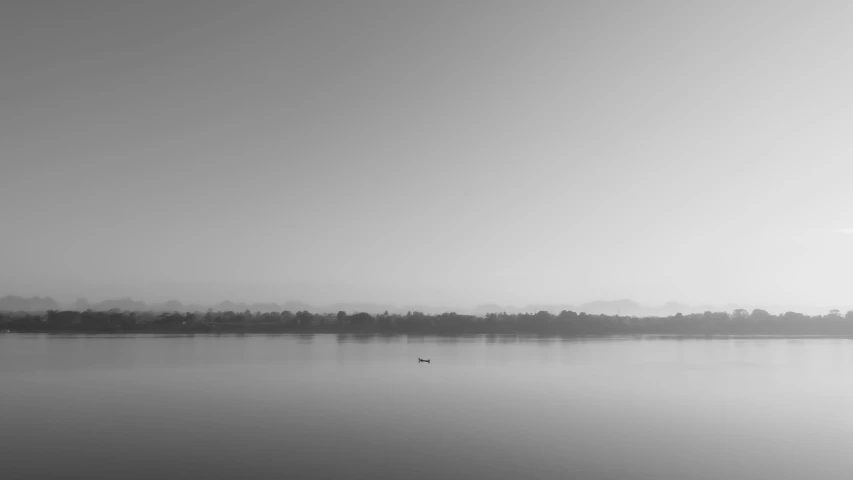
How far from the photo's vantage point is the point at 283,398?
41438 mm

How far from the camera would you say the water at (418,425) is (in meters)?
23.1

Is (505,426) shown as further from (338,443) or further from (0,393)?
(0,393)

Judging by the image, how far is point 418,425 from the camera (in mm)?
31766

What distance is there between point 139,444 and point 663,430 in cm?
2605

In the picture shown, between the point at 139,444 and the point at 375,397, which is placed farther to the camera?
the point at 375,397

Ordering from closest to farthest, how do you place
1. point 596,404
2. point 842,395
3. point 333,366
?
point 596,404 → point 842,395 → point 333,366

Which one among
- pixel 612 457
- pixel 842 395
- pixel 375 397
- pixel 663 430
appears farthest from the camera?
pixel 842 395

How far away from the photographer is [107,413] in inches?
1342

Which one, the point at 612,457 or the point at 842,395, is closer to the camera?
the point at 612,457

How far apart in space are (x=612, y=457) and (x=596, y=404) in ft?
50.6

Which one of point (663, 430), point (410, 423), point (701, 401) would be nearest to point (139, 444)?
point (410, 423)

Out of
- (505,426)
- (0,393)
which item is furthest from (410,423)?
(0,393)

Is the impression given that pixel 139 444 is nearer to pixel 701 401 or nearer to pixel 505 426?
pixel 505 426

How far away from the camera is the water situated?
911 inches
